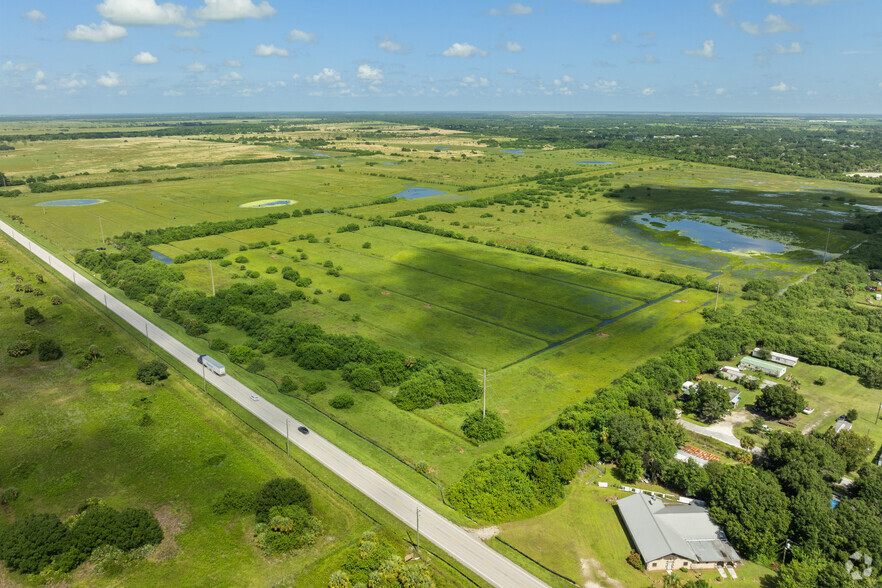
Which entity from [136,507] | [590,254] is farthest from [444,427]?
[590,254]

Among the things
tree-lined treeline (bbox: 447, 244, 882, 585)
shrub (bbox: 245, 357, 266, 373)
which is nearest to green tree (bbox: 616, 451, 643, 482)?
tree-lined treeline (bbox: 447, 244, 882, 585)

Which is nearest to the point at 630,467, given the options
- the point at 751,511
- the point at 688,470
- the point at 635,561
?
the point at 688,470

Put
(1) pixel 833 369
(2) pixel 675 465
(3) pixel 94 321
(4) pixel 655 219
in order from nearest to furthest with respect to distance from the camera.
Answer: (2) pixel 675 465 → (1) pixel 833 369 → (3) pixel 94 321 → (4) pixel 655 219

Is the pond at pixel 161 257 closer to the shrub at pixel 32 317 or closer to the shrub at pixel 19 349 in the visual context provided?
the shrub at pixel 32 317

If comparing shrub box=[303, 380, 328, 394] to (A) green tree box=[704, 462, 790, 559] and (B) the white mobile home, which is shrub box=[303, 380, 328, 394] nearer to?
(A) green tree box=[704, 462, 790, 559]

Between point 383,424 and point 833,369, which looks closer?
point 383,424

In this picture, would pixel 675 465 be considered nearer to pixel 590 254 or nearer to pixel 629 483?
pixel 629 483
